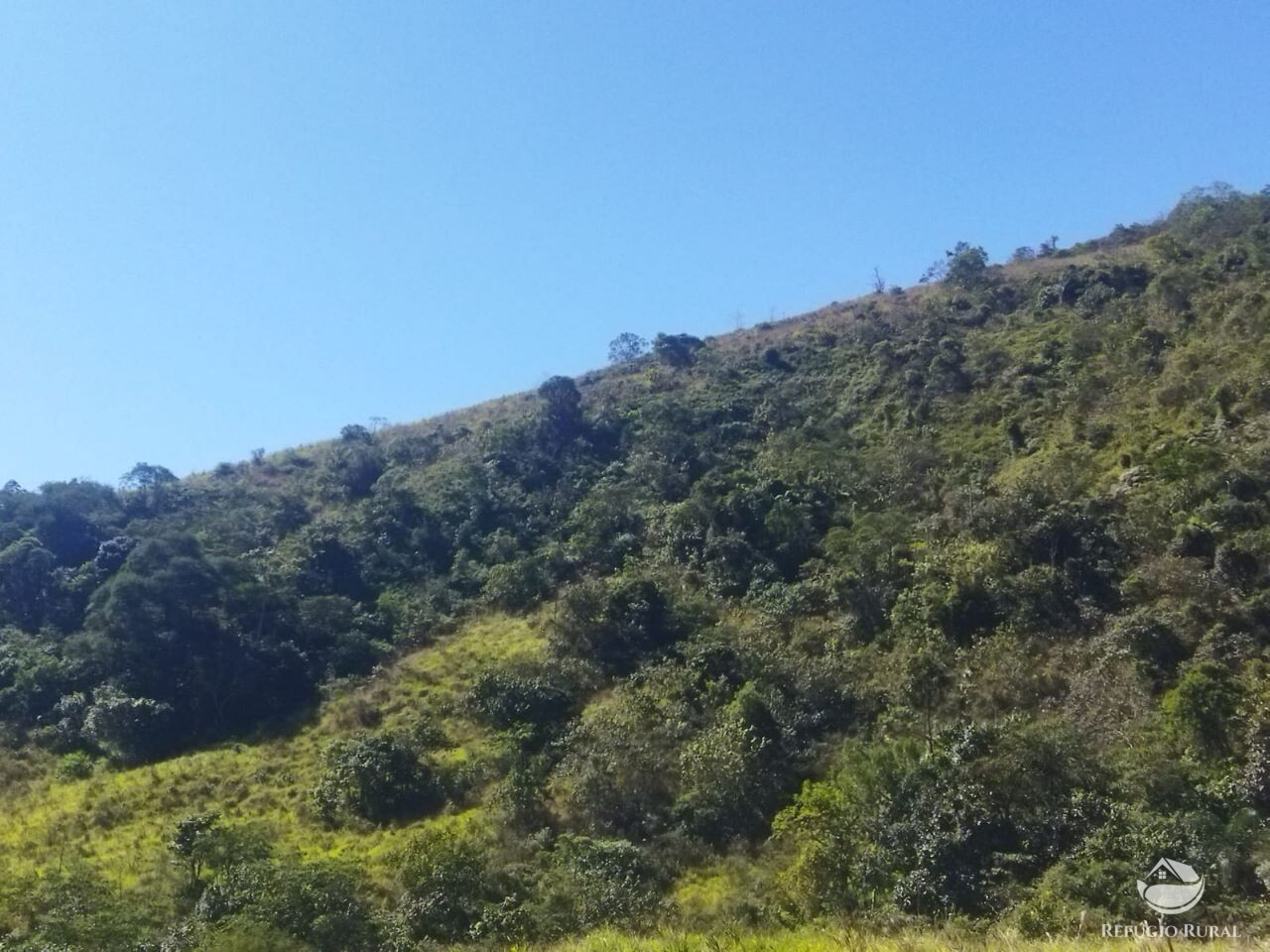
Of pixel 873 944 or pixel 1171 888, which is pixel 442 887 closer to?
pixel 873 944

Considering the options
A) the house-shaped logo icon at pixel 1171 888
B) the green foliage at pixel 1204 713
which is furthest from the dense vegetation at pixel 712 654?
the house-shaped logo icon at pixel 1171 888

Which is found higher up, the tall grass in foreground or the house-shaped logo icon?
the tall grass in foreground

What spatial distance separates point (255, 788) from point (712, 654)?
1411 cm

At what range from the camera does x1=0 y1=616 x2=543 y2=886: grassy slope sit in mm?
23938

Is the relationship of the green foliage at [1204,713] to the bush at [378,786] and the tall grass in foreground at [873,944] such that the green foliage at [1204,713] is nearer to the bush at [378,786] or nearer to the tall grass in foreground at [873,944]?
the tall grass in foreground at [873,944]

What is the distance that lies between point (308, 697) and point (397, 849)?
13568 mm

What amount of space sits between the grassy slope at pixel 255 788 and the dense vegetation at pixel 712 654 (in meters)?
0.17

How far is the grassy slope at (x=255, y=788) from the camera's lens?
2394 centimetres

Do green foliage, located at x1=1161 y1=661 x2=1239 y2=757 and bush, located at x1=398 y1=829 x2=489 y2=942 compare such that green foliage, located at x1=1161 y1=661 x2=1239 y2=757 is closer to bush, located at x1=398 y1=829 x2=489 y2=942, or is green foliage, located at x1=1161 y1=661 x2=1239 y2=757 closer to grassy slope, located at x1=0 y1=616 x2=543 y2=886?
bush, located at x1=398 y1=829 x2=489 y2=942

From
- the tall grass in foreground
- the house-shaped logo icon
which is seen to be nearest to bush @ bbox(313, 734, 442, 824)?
the tall grass in foreground

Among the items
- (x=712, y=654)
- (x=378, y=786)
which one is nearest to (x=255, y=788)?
(x=378, y=786)

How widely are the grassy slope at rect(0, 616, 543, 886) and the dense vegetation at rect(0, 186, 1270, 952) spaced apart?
0.54 feet

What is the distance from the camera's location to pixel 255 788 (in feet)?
91.2

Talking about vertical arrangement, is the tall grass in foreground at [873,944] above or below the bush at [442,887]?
above
